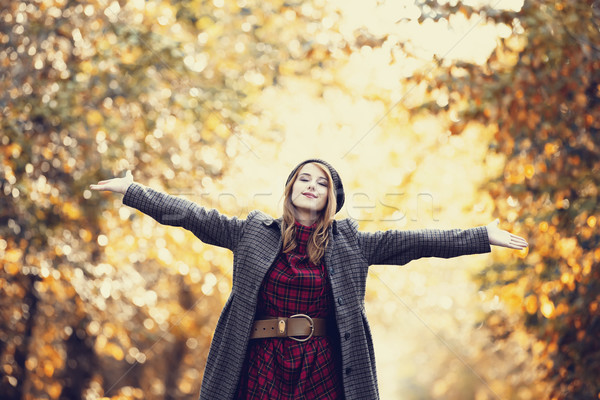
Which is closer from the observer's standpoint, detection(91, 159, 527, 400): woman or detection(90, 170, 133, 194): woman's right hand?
detection(91, 159, 527, 400): woman

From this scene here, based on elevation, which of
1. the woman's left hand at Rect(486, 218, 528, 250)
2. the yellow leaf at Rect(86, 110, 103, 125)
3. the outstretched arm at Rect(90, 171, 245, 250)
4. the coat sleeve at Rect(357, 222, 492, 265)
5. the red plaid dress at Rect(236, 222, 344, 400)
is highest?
the woman's left hand at Rect(486, 218, 528, 250)

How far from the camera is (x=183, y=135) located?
6.38 m

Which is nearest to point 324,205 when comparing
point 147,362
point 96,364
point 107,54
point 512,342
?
point 107,54

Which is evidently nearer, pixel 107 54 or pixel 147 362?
pixel 107 54

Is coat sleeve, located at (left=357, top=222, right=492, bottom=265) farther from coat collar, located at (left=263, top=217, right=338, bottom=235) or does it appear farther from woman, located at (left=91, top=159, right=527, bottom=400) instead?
coat collar, located at (left=263, top=217, right=338, bottom=235)

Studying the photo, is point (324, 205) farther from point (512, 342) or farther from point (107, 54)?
Result: point (512, 342)

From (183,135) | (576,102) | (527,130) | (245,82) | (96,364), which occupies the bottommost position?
(96,364)

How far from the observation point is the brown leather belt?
8.59ft

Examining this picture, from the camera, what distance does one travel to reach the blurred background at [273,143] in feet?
15.8

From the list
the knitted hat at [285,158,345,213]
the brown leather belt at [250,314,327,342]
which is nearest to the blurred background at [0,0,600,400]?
the knitted hat at [285,158,345,213]

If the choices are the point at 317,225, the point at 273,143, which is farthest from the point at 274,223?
the point at 273,143

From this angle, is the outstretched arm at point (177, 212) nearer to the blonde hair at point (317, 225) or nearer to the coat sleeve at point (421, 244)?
the blonde hair at point (317, 225)

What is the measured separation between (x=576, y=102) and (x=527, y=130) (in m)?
0.41

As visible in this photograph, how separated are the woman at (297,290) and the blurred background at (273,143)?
2.01 m
